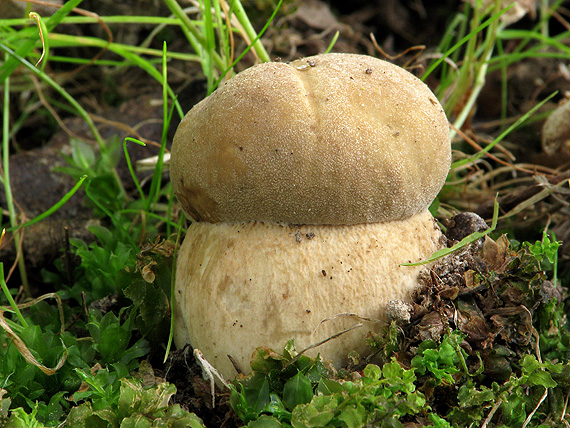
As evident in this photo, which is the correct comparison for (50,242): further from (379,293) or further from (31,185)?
(379,293)

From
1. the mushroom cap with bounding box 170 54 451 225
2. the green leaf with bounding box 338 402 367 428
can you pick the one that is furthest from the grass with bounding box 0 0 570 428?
the mushroom cap with bounding box 170 54 451 225

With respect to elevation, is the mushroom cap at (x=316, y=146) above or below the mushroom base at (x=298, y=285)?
above

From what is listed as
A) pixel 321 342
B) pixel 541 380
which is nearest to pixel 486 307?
pixel 541 380

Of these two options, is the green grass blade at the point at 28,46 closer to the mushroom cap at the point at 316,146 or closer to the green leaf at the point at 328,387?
the mushroom cap at the point at 316,146

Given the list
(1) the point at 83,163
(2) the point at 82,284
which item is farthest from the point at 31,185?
(2) the point at 82,284

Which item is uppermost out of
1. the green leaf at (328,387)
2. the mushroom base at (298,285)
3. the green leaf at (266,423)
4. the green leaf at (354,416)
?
the mushroom base at (298,285)

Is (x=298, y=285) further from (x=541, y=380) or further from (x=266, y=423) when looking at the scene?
(x=541, y=380)

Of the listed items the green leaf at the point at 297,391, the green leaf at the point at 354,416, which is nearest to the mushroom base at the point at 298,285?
the green leaf at the point at 297,391

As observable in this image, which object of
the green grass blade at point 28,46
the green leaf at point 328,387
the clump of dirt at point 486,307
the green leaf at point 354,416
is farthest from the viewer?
the green grass blade at point 28,46

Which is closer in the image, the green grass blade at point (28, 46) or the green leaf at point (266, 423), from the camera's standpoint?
the green leaf at point (266, 423)
